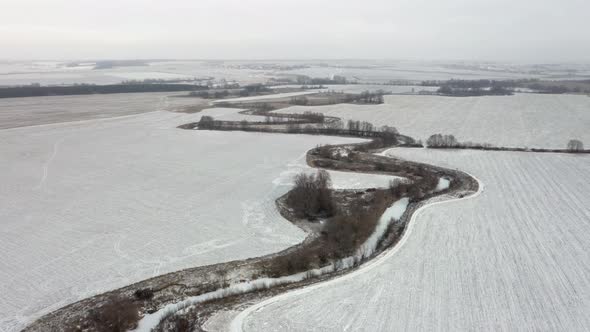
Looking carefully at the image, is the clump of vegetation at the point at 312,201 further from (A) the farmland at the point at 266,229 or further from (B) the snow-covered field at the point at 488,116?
(B) the snow-covered field at the point at 488,116

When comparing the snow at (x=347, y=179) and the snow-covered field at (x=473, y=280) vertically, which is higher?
the snow at (x=347, y=179)

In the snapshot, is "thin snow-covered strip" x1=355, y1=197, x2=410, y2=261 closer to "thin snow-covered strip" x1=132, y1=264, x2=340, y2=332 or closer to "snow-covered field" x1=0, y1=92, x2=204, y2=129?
"thin snow-covered strip" x1=132, y1=264, x2=340, y2=332

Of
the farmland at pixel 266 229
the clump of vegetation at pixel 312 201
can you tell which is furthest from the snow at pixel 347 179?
the clump of vegetation at pixel 312 201

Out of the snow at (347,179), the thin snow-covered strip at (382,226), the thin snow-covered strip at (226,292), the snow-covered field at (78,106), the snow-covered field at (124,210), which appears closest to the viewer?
the thin snow-covered strip at (226,292)

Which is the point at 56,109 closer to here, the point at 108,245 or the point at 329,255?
the point at 108,245

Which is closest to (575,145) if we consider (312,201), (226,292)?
(312,201)

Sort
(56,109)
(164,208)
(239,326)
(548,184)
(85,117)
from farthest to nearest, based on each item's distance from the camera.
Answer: (56,109) → (85,117) → (548,184) → (164,208) → (239,326)

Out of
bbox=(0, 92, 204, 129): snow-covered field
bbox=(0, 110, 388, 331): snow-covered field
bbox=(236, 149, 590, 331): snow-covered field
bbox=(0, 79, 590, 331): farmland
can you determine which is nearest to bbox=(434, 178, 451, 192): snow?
bbox=(0, 79, 590, 331): farmland

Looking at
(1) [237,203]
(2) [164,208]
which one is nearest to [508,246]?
(1) [237,203]
